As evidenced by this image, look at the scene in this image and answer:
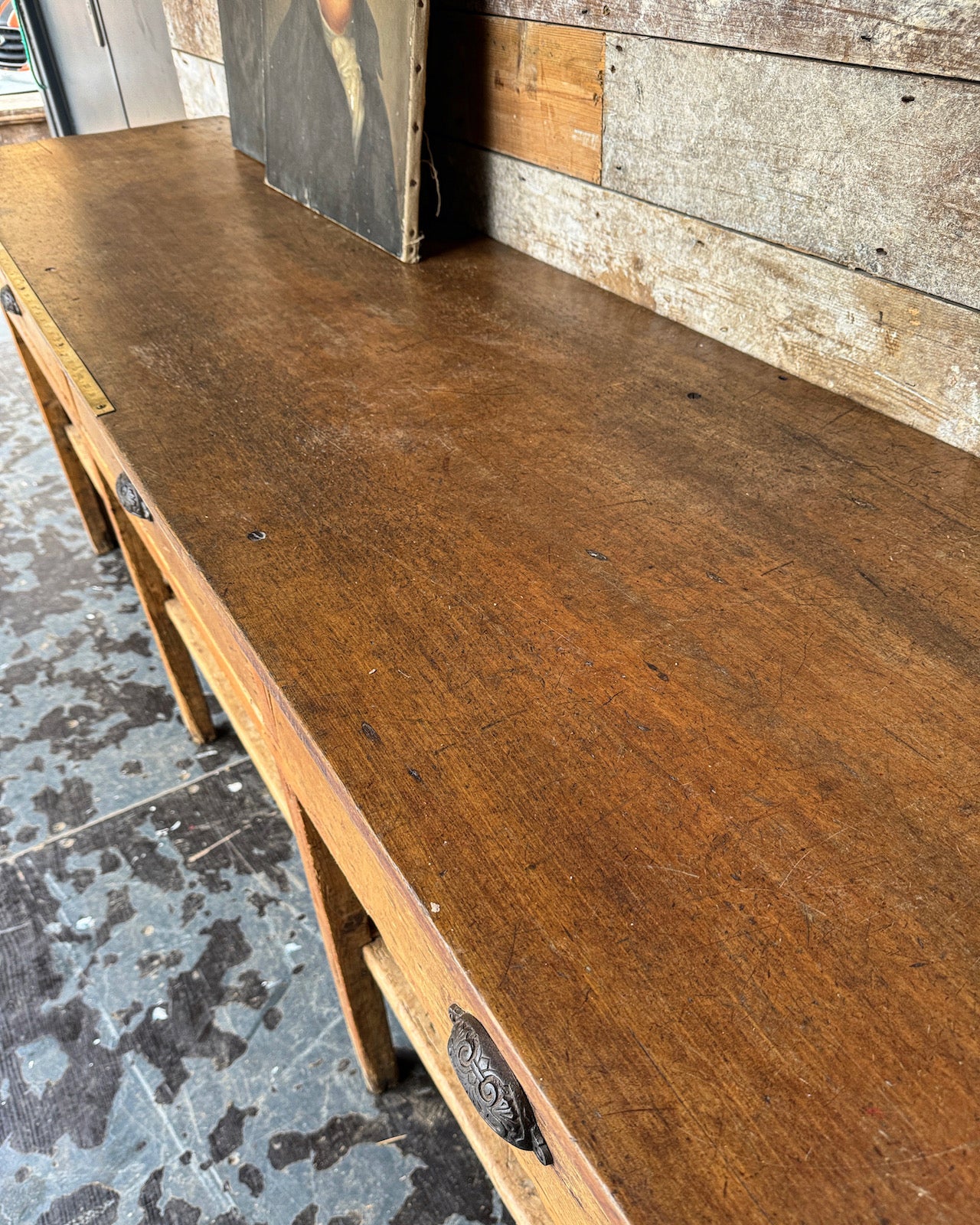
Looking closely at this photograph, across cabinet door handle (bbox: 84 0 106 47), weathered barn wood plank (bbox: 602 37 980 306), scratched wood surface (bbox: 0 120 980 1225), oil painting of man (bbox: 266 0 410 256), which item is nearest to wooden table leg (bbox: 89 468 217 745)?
scratched wood surface (bbox: 0 120 980 1225)

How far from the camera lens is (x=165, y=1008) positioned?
133 cm

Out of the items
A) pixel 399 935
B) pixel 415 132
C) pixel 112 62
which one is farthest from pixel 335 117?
pixel 112 62

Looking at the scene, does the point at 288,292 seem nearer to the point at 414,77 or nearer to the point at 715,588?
the point at 414,77

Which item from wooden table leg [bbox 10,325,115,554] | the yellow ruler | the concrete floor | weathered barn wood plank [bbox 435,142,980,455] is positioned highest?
weathered barn wood plank [bbox 435,142,980,455]

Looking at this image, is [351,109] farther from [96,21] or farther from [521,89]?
[96,21]

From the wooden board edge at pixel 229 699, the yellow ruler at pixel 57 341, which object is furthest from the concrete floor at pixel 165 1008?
the yellow ruler at pixel 57 341

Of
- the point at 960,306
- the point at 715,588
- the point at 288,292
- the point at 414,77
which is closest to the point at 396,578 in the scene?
the point at 715,588

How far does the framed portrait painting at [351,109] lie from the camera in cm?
127

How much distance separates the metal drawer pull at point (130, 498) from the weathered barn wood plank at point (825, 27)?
2.69ft

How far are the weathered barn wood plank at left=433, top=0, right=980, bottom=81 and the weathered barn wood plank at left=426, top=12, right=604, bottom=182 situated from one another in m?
0.08

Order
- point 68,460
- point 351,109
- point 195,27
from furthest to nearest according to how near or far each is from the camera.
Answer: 1. point 195,27
2. point 68,460
3. point 351,109

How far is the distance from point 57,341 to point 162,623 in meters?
0.61

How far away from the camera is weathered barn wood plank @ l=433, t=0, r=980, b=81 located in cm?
78

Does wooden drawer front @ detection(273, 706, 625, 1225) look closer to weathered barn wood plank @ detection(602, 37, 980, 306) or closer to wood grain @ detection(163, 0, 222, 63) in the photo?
weathered barn wood plank @ detection(602, 37, 980, 306)
